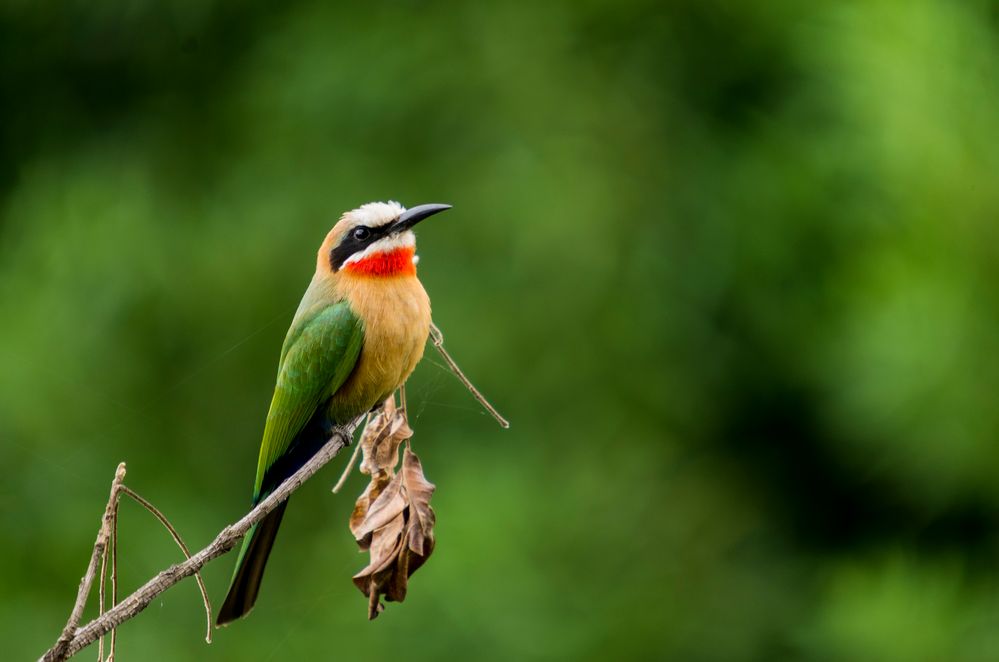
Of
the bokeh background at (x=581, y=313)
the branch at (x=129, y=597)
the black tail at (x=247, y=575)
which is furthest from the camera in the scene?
the bokeh background at (x=581, y=313)

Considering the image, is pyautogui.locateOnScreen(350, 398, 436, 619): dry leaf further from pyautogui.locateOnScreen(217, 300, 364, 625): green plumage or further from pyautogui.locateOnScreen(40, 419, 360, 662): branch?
pyautogui.locateOnScreen(217, 300, 364, 625): green plumage

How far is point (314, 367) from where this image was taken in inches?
109

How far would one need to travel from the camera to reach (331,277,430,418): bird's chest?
273cm

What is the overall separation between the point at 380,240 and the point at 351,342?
23 centimetres

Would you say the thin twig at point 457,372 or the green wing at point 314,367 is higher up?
the thin twig at point 457,372

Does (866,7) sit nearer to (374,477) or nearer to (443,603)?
(443,603)

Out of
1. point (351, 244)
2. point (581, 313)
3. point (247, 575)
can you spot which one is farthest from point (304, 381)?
point (581, 313)

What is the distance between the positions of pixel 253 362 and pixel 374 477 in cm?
350

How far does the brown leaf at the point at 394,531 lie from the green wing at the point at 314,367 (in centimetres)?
69

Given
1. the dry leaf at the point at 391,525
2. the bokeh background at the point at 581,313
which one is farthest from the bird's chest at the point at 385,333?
the bokeh background at the point at 581,313

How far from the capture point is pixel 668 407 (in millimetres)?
5676

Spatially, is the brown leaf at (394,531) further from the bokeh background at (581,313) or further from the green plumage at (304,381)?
the bokeh background at (581,313)

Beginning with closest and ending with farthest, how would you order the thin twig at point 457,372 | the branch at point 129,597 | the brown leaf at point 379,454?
the branch at point 129,597, the thin twig at point 457,372, the brown leaf at point 379,454

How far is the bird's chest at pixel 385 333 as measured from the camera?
2730 millimetres
